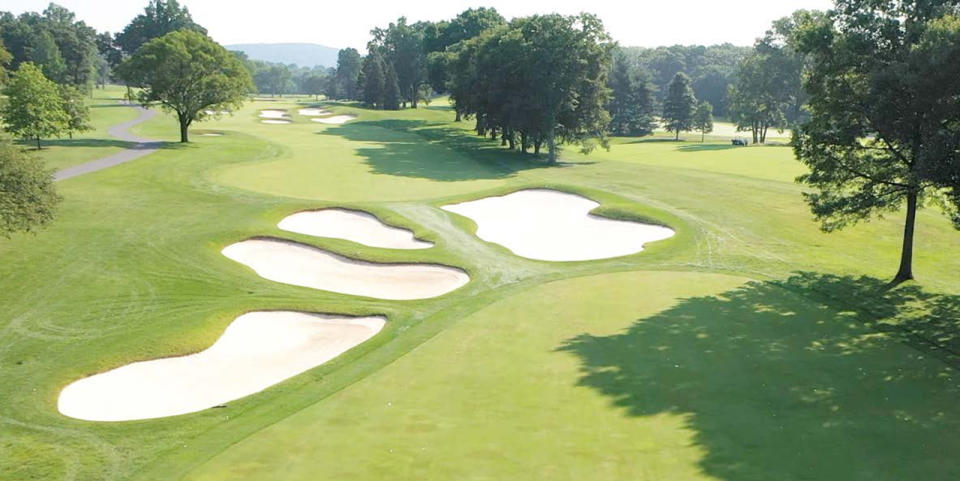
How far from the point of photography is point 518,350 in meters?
18.5

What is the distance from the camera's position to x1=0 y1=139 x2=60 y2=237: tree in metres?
23.2

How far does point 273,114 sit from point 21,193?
83.1m

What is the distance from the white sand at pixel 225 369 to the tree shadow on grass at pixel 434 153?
90.7 feet

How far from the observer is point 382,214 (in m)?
36.1

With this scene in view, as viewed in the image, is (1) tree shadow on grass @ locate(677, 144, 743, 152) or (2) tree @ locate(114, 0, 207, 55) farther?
(2) tree @ locate(114, 0, 207, 55)

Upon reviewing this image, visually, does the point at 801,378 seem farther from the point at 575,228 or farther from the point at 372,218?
the point at 372,218

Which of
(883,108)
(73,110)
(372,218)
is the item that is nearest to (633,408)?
(883,108)

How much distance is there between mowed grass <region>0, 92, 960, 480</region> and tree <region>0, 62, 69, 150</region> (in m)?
15.1

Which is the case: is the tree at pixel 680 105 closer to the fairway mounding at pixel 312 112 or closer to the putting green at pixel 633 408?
the fairway mounding at pixel 312 112

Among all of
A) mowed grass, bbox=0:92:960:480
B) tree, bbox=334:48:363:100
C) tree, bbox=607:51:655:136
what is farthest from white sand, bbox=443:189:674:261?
tree, bbox=334:48:363:100

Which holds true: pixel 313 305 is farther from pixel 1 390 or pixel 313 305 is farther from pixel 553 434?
pixel 553 434

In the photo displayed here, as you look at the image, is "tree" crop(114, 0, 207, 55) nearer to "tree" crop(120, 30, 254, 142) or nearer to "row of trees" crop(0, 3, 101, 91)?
"row of trees" crop(0, 3, 101, 91)

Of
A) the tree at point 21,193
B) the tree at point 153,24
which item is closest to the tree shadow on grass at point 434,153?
the tree at point 21,193

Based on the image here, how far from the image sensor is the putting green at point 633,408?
12.1 metres
